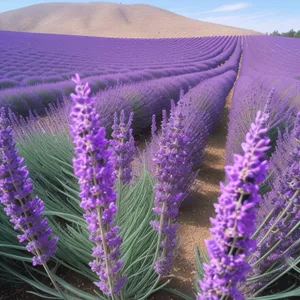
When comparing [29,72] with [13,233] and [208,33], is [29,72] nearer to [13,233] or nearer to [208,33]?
[13,233]

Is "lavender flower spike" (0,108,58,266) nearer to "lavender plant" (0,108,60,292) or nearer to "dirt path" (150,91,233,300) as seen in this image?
"lavender plant" (0,108,60,292)

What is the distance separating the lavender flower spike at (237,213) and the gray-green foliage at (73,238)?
748mm

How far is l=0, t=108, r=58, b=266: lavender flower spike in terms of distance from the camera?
95cm

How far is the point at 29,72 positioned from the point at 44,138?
7550 millimetres

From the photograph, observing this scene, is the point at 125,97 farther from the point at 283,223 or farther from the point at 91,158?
the point at 91,158

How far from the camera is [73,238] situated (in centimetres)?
179

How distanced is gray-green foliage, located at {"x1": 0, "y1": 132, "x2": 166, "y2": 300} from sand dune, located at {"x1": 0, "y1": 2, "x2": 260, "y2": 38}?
41.8m

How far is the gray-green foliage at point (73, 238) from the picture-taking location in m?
1.50

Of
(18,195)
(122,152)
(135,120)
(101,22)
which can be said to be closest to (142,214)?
(122,152)

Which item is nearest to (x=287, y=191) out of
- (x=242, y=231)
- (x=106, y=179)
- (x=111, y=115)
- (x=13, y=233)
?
(x=242, y=231)

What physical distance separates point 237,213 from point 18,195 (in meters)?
0.78

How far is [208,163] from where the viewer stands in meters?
3.88

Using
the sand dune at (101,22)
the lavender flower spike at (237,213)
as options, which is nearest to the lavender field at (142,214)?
the lavender flower spike at (237,213)

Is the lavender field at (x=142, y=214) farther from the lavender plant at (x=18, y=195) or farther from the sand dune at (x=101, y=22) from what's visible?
the sand dune at (x=101, y=22)
